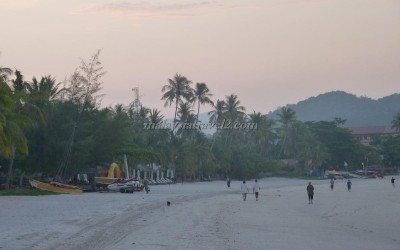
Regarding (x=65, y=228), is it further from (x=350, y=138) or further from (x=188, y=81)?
(x=350, y=138)

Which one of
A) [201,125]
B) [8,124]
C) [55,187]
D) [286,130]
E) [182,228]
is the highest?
[286,130]

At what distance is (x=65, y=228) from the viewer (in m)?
19.8

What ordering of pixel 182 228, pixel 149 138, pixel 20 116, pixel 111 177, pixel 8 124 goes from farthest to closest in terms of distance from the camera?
pixel 149 138
pixel 111 177
pixel 20 116
pixel 8 124
pixel 182 228

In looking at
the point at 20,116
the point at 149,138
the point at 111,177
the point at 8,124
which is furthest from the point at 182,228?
the point at 149,138

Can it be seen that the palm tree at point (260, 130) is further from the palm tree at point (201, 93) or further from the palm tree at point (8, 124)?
the palm tree at point (8, 124)

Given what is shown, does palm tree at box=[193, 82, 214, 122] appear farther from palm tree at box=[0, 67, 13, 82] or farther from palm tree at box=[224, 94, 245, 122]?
palm tree at box=[0, 67, 13, 82]

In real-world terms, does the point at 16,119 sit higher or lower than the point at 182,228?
higher

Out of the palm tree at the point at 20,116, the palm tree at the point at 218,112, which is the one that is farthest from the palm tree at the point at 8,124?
the palm tree at the point at 218,112

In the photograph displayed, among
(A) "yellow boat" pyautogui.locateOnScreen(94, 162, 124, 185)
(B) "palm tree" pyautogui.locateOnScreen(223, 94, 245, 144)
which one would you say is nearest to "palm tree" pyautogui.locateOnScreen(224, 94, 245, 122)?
(B) "palm tree" pyautogui.locateOnScreen(223, 94, 245, 144)

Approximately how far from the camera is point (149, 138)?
6988 centimetres

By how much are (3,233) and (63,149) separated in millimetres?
29503

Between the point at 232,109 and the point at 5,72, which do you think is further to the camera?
the point at 232,109

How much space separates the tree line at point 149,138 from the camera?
1721 inches

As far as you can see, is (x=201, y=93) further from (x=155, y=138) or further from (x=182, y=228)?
(x=182, y=228)
